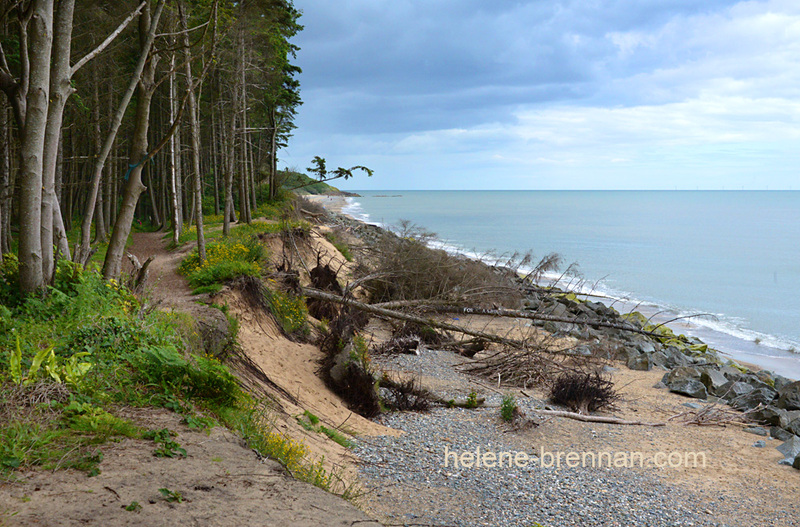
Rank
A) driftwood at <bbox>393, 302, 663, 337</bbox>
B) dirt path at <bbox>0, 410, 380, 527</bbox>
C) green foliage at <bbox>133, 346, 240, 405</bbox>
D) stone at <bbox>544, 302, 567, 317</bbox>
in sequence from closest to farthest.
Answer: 1. dirt path at <bbox>0, 410, 380, 527</bbox>
2. green foliage at <bbox>133, 346, 240, 405</bbox>
3. driftwood at <bbox>393, 302, 663, 337</bbox>
4. stone at <bbox>544, 302, 567, 317</bbox>

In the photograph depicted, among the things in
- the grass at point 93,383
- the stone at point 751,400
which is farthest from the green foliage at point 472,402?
the stone at point 751,400

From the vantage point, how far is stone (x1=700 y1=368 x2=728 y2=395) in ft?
45.2

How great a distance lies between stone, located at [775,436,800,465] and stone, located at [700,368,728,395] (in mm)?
3771

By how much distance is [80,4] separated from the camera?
1727cm

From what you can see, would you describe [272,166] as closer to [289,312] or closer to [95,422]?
[289,312]

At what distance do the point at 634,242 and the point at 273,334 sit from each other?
51.1 meters

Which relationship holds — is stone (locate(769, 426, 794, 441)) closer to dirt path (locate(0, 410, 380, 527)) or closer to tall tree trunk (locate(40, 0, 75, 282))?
dirt path (locate(0, 410, 380, 527))

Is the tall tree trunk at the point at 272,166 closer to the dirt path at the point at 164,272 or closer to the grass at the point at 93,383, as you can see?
the dirt path at the point at 164,272

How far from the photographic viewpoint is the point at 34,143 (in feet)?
19.0

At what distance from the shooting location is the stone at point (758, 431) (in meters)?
10.8

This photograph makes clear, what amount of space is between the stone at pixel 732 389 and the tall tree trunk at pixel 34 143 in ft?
45.8

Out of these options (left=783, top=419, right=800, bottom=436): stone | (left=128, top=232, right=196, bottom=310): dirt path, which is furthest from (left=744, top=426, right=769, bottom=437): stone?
(left=128, top=232, right=196, bottom=310): dirt path

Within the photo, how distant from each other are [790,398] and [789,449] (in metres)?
3.40

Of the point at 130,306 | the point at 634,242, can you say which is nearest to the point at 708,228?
the point at 634,242
